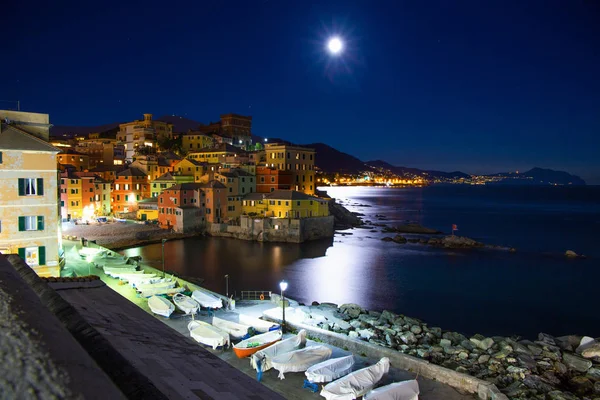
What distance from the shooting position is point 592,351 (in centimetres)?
1627

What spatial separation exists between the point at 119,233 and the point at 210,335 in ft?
115

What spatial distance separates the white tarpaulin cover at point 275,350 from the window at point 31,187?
12.4 meters

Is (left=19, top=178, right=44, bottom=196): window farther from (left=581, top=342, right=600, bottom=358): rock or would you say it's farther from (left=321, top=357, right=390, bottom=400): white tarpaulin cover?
(left=581, top=342, right=600, bottom=358): rock

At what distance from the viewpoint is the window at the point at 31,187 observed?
56.2 feet

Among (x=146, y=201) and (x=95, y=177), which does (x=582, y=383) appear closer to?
(x=146, y=201)

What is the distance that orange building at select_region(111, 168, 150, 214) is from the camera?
57562mm

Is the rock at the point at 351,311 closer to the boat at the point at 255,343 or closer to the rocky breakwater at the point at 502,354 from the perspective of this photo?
the rocky breakwater at the point at 502,354

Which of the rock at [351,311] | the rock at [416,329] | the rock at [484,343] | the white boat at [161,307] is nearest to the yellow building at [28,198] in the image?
the white boat at [161,307]

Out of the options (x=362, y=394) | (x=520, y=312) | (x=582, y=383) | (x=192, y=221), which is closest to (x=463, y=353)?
(x=582, y=383)

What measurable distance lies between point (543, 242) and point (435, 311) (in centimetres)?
3376

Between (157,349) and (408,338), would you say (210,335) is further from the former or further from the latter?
(157,349)

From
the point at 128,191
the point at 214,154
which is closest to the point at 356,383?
the point at 128,191

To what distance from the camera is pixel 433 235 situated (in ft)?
188

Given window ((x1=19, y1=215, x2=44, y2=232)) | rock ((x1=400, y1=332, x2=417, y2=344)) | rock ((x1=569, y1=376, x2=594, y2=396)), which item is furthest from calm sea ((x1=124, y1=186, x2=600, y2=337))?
window ((x1=19, y1=215, x2=44, y2=232))
